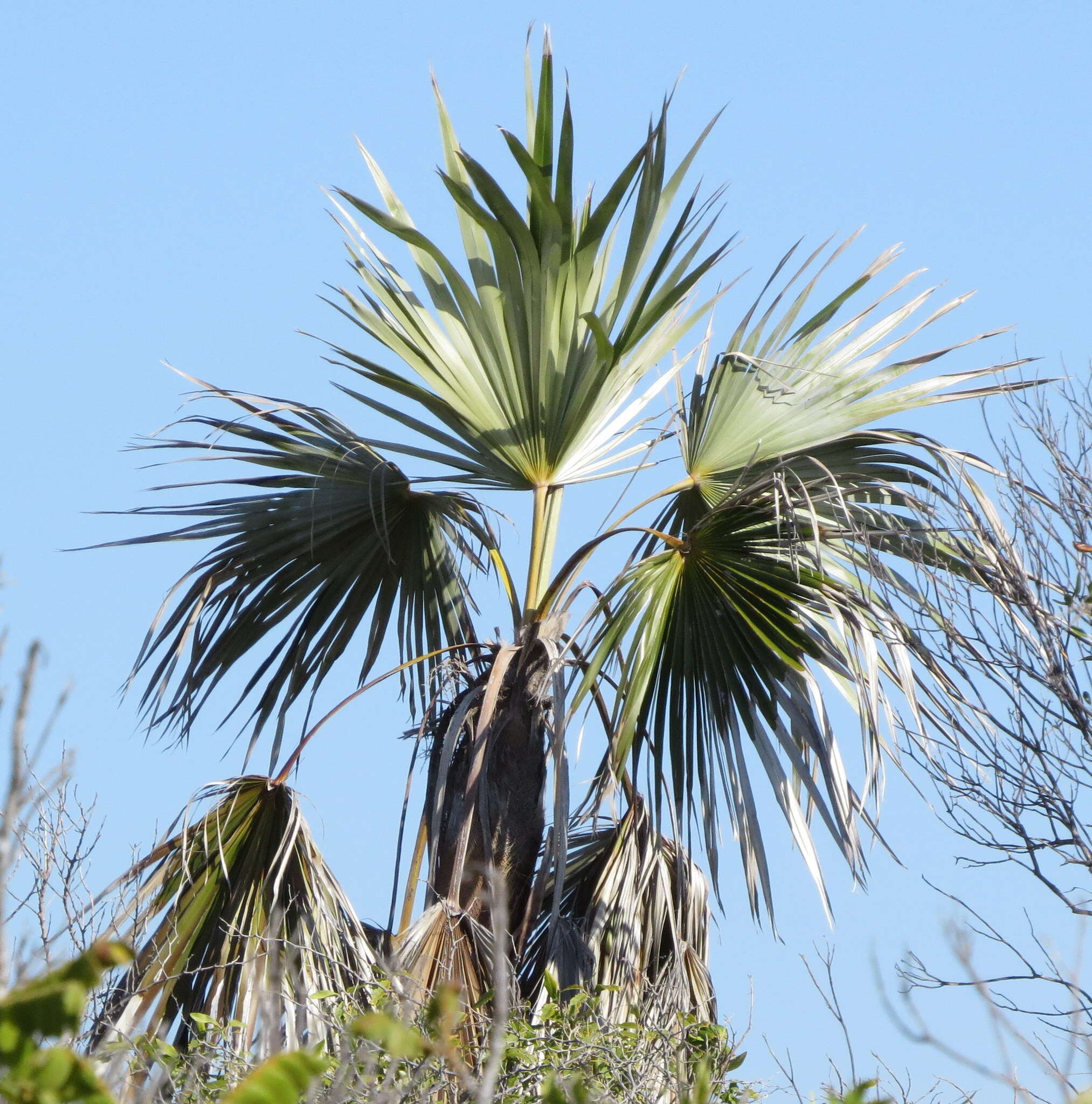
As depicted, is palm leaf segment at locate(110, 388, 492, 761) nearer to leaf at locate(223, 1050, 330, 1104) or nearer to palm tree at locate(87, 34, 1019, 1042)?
palm tree at locate(87, 34, 1019, 1042)

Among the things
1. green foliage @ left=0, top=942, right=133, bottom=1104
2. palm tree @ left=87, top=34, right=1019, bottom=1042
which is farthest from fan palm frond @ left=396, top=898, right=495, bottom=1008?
green foliage @ left=0, top=942, right=133, bottom=1104

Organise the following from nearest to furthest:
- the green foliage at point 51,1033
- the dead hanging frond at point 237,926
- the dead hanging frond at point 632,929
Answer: the green foliage at point 51,1033
the dead hanging frond at point 237,926
the dead hanging frond at point 632,929

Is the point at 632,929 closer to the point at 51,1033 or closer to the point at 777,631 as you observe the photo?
the point at 777,631

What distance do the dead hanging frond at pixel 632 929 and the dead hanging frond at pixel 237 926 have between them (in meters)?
0.69

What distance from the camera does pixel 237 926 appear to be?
4230mm

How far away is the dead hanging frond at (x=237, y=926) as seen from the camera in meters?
3.97

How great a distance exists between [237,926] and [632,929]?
1.37 meters

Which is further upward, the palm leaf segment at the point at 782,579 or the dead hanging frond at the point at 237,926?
the palm leaf segment at the point at 782,579

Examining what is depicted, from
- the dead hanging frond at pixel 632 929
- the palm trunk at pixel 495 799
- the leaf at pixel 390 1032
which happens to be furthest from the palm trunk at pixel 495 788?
the leaf at pixel 390 1032

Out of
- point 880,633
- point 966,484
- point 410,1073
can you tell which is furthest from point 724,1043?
point 966,484

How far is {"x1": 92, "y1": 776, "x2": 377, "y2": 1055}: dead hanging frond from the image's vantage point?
397 cm

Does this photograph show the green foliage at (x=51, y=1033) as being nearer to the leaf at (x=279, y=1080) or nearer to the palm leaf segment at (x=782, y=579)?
the leaf at (x=279, y=1080)

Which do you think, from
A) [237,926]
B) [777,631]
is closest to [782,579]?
[777,631]

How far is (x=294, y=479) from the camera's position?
5082 mm
